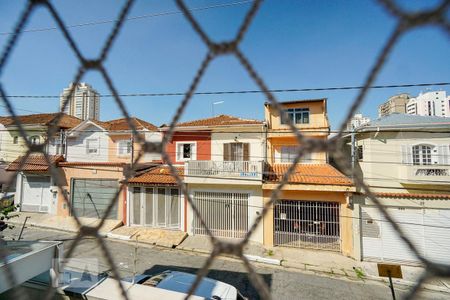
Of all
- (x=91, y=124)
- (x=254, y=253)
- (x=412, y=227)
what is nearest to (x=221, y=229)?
(x=254, y=253)

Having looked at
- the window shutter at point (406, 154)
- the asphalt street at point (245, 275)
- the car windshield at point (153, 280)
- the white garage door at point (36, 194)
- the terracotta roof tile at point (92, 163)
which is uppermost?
the window shutter at point (406, 154)

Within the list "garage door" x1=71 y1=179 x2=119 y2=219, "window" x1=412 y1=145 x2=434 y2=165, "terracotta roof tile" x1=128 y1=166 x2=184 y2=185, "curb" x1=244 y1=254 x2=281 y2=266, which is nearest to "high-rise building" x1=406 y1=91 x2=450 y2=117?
"curb" x1=244 y1=254 x2=281 y2=266

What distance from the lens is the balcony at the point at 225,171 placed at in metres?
8.81

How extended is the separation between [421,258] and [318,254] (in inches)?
338

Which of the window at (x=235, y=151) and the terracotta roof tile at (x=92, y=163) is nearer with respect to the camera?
the window at (x=235, y=151)

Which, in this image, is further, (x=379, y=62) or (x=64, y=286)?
(x=64, y=286)

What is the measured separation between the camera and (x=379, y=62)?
1.57 feet

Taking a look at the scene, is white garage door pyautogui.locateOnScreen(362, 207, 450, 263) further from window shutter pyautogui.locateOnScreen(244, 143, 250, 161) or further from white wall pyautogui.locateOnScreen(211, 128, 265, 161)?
window shutter pyautogui.locateOnScreen(244, 143, 250, 161)

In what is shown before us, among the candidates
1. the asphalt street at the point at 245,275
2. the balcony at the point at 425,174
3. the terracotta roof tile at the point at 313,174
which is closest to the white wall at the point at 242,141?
the terracotta roof tile at the point at 313,174

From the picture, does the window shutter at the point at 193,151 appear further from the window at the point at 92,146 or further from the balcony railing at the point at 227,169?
the window at the point at 92,146

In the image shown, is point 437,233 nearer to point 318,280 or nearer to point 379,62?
point 318,280

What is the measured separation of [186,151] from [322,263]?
274 inches

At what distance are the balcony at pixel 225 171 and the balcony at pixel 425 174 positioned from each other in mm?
5526

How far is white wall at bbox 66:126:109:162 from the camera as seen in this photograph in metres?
11.7
